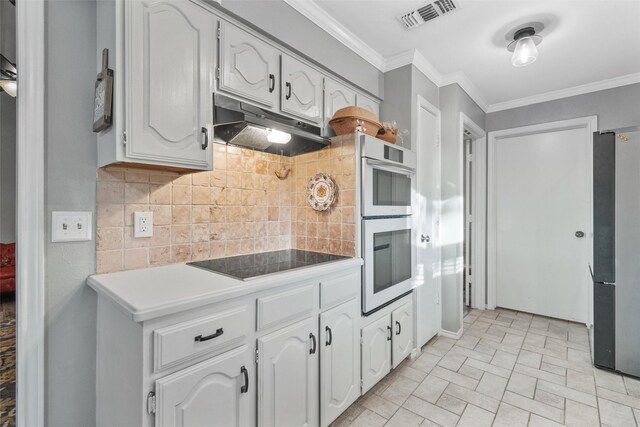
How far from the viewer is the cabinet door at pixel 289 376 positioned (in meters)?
1.26

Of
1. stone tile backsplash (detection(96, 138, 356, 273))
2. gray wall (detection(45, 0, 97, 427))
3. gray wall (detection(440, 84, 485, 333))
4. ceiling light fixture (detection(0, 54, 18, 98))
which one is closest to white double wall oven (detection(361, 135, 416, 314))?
stone tile backsplash (detection(96, 138, 356, 273))

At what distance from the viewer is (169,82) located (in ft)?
4.08

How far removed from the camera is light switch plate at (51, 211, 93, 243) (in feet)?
3.96

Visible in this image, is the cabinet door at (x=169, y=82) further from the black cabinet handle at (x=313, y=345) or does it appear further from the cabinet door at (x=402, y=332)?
the cabinet door at (x=402, y=332)

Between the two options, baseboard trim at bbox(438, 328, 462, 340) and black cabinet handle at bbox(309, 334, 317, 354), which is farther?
baseboard trim at bbox(438, 328, 462, 340)

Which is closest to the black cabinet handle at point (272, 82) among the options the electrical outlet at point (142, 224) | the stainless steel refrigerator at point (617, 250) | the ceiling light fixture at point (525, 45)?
the electrical outlet at point (142, 224)

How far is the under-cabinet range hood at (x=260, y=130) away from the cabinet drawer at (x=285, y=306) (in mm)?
778

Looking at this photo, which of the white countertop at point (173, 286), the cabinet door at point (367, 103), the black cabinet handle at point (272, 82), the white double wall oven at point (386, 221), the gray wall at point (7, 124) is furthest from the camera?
the cabinet door at point (367, 103)

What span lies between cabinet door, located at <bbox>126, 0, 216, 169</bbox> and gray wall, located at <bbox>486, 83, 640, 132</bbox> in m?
3.47

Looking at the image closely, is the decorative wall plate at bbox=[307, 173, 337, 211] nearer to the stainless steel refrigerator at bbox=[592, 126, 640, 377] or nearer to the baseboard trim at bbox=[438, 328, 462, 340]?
the baseboard trim at bbox=[438, 328, 462, 340]

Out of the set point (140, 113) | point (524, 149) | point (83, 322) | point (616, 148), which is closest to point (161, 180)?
point (140, 113)

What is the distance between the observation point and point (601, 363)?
228 centimetres

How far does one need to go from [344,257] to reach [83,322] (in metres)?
1.26

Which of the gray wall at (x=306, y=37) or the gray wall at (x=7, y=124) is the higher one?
the gray wall at (x=306, y=37)
